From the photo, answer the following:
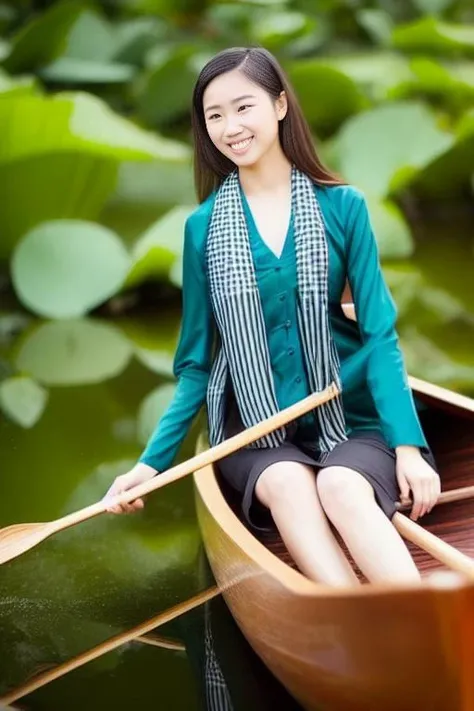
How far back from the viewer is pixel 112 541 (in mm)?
1723

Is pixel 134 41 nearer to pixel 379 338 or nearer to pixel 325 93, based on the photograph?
pixel 325 93

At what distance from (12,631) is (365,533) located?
19.5 inches

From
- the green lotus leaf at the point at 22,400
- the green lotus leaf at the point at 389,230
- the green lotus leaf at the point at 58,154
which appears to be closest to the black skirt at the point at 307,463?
the green lotus leaf at the point at 22,400

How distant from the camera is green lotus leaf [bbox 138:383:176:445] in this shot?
213 centimetres

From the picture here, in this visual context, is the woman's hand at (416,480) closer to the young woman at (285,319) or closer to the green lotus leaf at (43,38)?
the young woman at (285,319)

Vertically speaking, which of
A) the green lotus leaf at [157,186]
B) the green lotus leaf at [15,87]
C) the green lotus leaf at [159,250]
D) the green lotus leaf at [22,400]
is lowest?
the green lotus leaf at [22,400]

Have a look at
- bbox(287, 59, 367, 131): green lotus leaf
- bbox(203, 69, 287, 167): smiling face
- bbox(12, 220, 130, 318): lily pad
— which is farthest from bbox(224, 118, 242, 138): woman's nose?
bbox(287, 59, 367, 131): green lotus leaf

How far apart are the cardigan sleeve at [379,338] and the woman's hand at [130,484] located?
0.26 m

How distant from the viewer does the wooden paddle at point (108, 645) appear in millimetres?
1351

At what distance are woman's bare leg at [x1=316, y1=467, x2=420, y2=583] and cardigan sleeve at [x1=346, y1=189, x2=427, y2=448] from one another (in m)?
0.08

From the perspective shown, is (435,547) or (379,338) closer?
(435,547)

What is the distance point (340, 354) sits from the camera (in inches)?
54.4

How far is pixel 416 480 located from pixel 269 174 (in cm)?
35

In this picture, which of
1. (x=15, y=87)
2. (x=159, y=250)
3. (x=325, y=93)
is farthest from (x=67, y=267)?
(x=325, y=93)
